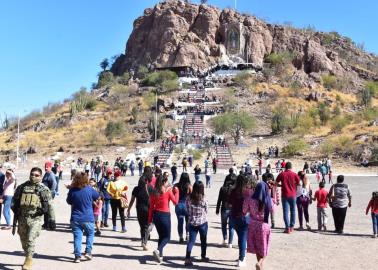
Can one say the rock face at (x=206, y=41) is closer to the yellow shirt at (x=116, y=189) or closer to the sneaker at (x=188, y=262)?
the yellow shirt at (x=116, y=189)

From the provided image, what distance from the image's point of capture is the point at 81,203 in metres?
8.85

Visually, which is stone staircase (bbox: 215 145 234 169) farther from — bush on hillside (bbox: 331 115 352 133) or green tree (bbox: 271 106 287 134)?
bush on hillside (bbox: 331 115 352 133)

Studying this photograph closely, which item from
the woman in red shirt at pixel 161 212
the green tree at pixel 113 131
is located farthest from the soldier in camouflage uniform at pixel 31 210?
the green tree at pixel 113 131

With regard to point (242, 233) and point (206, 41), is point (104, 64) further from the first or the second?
point (242, 233)

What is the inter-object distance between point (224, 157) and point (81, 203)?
35841mm

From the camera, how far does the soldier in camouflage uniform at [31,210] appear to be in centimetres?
789

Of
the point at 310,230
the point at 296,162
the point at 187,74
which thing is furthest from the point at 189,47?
the point at 310,230

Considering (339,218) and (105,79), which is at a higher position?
(105,79)

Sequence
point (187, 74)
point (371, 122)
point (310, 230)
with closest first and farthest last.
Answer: point (310, 230) < point (371, 122) < point (187, 74)

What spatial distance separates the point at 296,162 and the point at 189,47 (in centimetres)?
4910

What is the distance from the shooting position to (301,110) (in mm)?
67438

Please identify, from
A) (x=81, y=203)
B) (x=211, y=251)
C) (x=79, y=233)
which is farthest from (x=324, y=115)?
(x=79, y=233)

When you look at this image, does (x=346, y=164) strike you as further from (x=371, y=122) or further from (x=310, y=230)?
(x=310, y=230)

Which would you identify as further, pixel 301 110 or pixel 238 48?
pixel 238 48
